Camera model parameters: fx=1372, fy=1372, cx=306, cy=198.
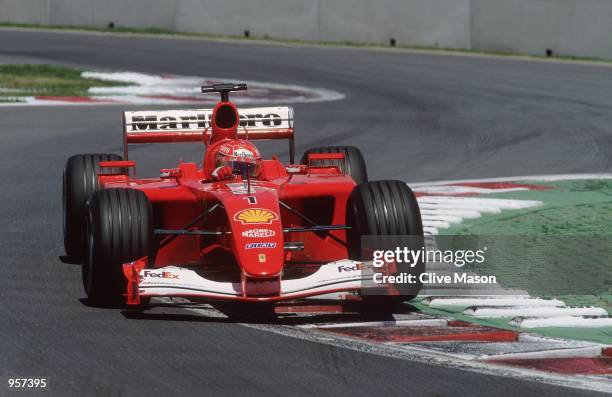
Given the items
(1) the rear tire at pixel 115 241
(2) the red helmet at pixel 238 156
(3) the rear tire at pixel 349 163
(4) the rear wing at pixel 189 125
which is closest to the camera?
(1) the rear tire at pixel 115 241

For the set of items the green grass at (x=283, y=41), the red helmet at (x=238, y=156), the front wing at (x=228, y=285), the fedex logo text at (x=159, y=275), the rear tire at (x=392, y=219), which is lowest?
the front wing at (x=228, y=285)

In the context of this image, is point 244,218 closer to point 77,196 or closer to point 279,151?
point 77,196

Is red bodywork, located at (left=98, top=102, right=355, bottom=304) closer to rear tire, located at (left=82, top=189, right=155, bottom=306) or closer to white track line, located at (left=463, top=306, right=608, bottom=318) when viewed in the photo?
rear tire, located at (left=82, top=189, right=155, bottom=306)

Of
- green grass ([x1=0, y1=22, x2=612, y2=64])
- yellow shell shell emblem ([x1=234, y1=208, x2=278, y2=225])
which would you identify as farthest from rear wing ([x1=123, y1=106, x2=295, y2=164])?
green grass ([x1=0, y1=22, x2=612, y2=64])

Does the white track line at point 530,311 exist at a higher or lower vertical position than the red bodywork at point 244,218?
lower

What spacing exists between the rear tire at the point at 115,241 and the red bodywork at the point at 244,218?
122 mm

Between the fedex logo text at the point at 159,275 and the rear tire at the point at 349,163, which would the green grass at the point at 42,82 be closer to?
the rear tire at the point at 349,163

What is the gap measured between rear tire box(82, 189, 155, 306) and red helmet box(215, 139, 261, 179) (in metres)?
0.96

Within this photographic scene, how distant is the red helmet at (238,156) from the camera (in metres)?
9.20

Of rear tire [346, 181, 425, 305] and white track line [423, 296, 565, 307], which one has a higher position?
rear tire [346, 181, 425, 305]

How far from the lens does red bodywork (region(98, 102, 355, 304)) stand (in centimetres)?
794

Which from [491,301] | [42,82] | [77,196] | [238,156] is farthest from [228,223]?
[42,82]

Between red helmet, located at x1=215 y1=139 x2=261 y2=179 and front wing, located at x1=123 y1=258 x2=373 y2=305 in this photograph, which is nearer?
front wing, located at x1=123 y1=258 x2=373 y2=305

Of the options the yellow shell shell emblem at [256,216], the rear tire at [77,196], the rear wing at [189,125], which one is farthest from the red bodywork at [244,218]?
the rear wing at [189,125]
